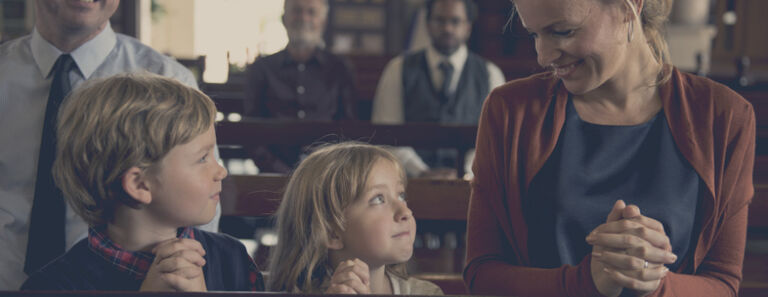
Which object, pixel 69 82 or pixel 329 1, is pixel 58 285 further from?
pixel 329 1

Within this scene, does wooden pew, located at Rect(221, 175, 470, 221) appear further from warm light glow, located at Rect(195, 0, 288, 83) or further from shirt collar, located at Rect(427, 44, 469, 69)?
warm light glow, located at Rect(195, 0, 288, 83)

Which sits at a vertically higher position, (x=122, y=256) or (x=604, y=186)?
(x=604, y=186)

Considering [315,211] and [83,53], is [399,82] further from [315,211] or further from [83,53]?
[315,211]

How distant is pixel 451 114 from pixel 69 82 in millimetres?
2460

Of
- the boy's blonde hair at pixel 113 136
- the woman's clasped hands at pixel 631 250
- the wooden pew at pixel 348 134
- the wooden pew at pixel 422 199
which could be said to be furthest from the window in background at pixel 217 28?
the woman's clasped hands at pixel 631 250

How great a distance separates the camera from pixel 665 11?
1336 mm

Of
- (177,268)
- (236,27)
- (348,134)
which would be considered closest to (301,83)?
(348,134)

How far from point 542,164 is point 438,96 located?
2.63 meters

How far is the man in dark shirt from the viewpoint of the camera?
3.86 metres

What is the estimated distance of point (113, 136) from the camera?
121cm

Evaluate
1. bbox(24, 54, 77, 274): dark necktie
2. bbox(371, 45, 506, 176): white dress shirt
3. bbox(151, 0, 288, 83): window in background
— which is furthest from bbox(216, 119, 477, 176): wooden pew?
bbox(151, 0, 288, 83): window in background

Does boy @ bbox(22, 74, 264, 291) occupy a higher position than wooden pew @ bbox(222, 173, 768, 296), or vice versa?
boy @ bbox(22, 74, 264, 291)

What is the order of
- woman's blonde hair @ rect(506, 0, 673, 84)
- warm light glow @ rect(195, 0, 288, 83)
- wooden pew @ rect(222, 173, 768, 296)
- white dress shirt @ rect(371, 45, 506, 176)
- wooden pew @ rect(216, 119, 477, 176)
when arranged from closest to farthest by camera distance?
woman's blonde hair @ rect(506, 0, 673, 84)
wooden pew @ rect(222, 173, 768, 296)
wooden pew @ rect(216, 119, 477, 176)
white dress shirt @ rect(371, 45, 506, 176)
warm light glow @ rect(195, 0, 288, 83)

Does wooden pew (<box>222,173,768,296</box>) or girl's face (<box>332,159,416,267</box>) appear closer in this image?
girl's face (<box>332,159,416,267</box>)
